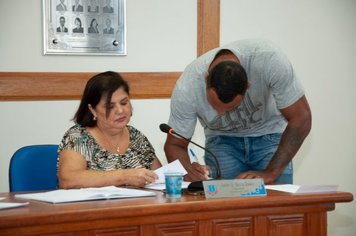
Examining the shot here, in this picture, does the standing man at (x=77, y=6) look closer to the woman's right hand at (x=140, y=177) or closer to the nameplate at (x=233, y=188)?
the woman's right hand at (x=140, y=177)

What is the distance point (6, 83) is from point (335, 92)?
2.40 meters

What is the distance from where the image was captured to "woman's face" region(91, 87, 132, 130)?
8.59 ft

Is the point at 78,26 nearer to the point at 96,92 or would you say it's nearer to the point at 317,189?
the point at 96,92

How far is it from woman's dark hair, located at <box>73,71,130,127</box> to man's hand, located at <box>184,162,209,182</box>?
467 mm

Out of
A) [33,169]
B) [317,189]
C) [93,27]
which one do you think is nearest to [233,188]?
[317,189]

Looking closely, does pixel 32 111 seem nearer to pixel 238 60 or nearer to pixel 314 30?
pixel 238 60

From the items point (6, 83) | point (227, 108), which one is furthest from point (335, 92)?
point (6, 83)

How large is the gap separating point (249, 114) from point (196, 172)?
0.44 m

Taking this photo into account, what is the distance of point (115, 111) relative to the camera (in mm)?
2611

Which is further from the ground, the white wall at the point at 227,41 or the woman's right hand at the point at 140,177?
the white wall at the point at 227,41

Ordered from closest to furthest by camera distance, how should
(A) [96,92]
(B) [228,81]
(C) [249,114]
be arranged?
(B) [228,81]
(A) [96,92]
(C) [249,114]

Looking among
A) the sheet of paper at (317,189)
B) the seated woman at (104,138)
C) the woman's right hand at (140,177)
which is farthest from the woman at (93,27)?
the sheet of paper at (317,189)

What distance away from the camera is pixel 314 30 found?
4219mm

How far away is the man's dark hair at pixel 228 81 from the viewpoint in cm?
233
